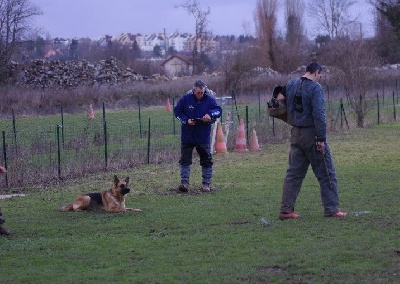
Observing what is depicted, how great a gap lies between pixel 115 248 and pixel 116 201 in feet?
10.7

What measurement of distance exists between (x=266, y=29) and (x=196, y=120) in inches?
2500

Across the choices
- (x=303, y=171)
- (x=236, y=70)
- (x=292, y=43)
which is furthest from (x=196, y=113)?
(x=292, y=43)

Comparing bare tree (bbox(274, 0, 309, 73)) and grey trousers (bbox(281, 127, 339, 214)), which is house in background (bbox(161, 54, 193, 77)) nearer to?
bare tree (bbox(274, 0, 309, 73))

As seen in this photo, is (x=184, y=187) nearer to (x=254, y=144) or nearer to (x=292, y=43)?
(x=254, y=144)

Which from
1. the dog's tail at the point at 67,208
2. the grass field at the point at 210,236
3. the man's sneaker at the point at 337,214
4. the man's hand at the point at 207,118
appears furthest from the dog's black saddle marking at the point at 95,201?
the man's sneaker at the point at 337,214

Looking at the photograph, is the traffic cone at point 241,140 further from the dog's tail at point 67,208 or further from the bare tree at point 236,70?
the bare tree at point 236,70

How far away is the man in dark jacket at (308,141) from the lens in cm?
1098

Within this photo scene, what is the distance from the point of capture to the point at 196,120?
47.7 ft

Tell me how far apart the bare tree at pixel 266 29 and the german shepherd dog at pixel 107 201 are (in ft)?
209

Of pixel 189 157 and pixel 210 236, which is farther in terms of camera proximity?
pixel 189 157

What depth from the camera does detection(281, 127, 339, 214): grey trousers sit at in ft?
36.8

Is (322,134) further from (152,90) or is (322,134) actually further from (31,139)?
(152,90)

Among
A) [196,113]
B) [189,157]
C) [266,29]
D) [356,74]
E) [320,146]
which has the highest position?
[266,29]

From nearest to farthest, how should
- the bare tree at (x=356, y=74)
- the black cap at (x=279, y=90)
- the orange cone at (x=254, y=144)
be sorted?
the black cap at (x=279, y=90)
the orange cone at (x=254, y=144)
the bare tree at (x=356, y=74)
